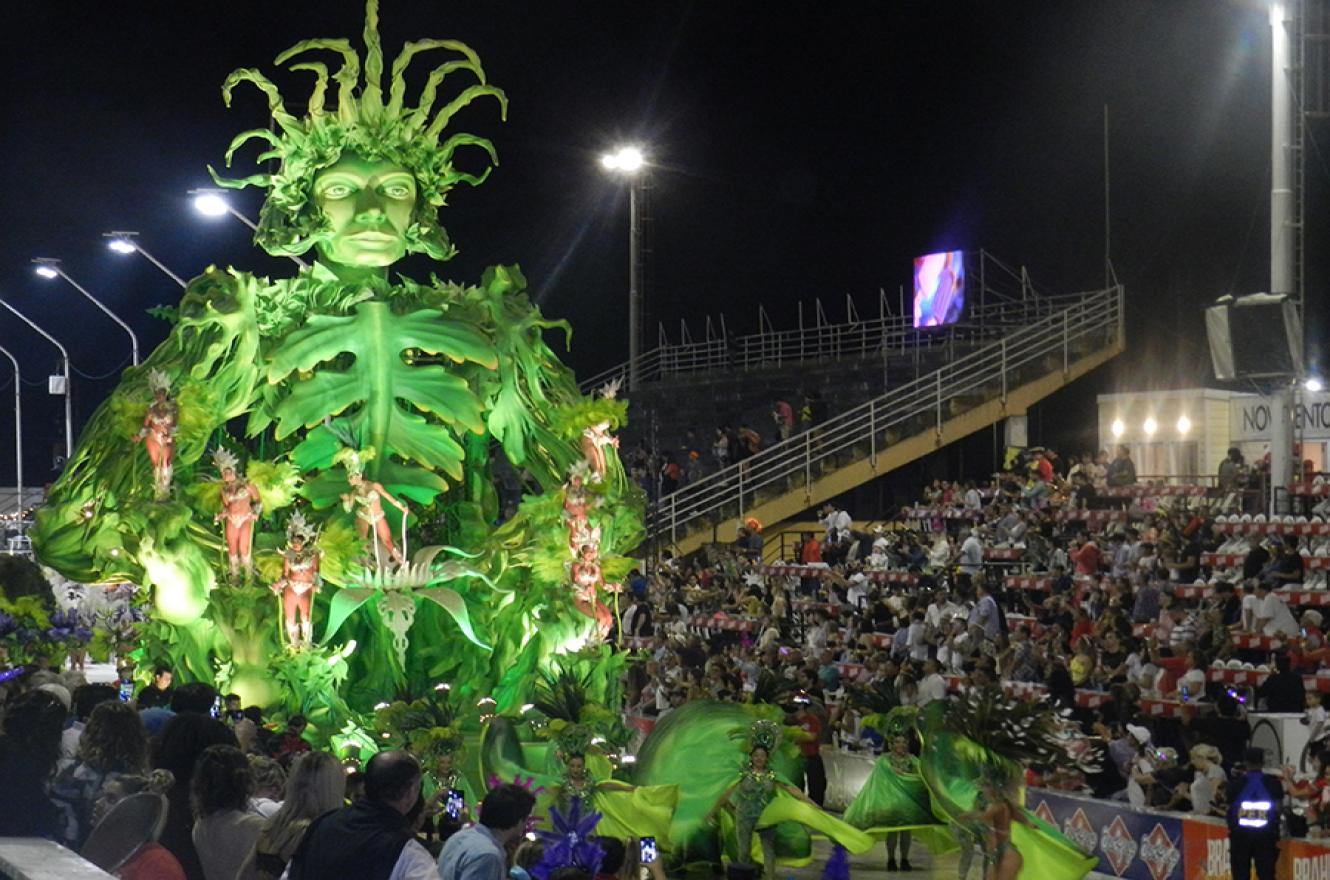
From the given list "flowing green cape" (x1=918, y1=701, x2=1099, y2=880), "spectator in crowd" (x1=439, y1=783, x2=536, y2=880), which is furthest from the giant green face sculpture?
"spectator in crowd" (x1=439, y1=783, x2=536, y2=880)

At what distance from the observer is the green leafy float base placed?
17.9 meters

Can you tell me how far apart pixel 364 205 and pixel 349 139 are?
0.61 meters

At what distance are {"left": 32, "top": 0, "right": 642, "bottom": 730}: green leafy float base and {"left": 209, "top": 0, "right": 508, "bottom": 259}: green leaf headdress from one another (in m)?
0.02

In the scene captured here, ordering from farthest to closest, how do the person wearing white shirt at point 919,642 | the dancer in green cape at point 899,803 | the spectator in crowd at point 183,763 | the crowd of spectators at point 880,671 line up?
1. the person wearing white shirt at point 919,642
2. the dancer in green cape at point 899,803
3. the spectator in crowd at point 183,763
4. the crowd of spectators at point 880,671

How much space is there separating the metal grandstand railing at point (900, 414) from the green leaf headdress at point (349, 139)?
12.5 metres

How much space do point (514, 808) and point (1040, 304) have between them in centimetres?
2940

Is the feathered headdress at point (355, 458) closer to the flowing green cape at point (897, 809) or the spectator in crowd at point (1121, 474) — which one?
the flowing green cape at point (897, 809)

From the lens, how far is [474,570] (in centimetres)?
1872

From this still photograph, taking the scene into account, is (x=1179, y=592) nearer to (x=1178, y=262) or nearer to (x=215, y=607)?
(x=215, y=607)

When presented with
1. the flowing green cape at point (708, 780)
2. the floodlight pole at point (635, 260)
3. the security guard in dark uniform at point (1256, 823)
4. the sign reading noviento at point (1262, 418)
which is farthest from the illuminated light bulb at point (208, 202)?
the sign reading noviento at point (1262, 418)

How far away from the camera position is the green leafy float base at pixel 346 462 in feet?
58.9

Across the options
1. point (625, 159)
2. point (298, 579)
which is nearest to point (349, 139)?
point (298, 579)

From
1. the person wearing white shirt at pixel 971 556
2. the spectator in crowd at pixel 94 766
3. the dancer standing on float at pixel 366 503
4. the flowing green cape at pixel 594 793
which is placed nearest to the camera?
the spectator in crowd at pixel 94 766

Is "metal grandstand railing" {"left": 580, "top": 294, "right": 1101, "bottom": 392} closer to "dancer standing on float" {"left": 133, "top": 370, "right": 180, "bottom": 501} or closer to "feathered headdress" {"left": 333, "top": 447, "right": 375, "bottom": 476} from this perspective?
"feathered headdress" {"left": 333, "top": 447, "right": 375, "bottom": 476}
